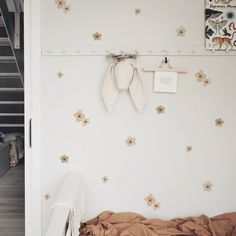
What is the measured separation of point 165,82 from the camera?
1632mm

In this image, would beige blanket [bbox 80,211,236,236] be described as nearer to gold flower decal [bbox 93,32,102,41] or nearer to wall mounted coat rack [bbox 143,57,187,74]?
wall mounted coat rack [bbox 143,57,187,74]

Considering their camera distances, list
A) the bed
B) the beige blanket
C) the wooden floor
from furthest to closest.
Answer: the wooden floor
the beige blanket
the bed

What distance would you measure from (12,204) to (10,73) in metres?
1.59

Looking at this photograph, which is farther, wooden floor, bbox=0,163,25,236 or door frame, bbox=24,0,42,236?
wooden floor, bbox=0,163,25,236

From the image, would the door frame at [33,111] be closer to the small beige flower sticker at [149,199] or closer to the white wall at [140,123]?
the white wall at [140,123]

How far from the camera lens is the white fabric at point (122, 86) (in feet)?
5.19

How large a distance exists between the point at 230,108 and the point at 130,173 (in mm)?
735

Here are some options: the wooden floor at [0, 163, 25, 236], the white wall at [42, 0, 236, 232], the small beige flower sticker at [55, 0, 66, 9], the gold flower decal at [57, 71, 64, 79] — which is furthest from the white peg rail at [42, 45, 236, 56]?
the wooden floor at [0, 163, 25, 236]

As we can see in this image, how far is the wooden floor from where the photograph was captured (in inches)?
100

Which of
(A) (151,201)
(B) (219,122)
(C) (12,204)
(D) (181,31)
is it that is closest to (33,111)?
(A) (151,201)

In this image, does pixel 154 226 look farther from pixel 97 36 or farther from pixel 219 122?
pixel 97 36

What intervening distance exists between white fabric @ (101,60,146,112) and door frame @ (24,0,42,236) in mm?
420

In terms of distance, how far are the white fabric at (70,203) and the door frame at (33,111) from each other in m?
0.27

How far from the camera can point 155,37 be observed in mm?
1640
